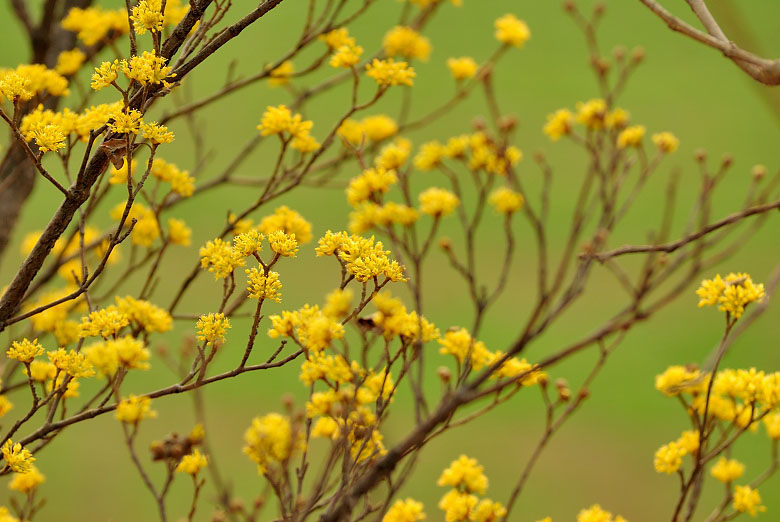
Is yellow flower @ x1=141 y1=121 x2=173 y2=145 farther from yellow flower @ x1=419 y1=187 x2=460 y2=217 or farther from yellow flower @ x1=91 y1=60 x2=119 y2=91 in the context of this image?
yellow flower @ x1=419 y1=187 x2=460 y2=217

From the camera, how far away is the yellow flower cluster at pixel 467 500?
45cm

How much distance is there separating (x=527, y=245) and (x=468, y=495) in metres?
1.20

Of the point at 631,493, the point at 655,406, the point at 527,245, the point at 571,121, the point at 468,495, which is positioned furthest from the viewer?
the point at 527,245

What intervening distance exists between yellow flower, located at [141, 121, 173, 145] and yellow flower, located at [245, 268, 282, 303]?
8 cm

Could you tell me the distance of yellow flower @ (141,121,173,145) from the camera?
36 centimetres

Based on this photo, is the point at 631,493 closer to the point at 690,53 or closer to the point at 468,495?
the point at 468,495

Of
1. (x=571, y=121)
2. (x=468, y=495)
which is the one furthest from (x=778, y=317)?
(x=468, y=495)

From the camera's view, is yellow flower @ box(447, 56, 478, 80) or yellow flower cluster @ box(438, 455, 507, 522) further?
yellow flower @ box(447, 56, 478, 80)

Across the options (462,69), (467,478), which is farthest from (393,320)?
(462,69)

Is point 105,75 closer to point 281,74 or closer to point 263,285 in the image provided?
point 263,285

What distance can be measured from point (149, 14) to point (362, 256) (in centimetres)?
15

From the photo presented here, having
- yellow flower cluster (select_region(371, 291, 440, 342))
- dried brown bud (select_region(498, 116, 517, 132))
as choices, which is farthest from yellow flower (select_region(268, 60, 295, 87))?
yellow flower cluster (select_region(371, 291, 440, 342))

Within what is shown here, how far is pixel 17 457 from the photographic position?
35 cm

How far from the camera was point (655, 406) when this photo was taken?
1.31 m
